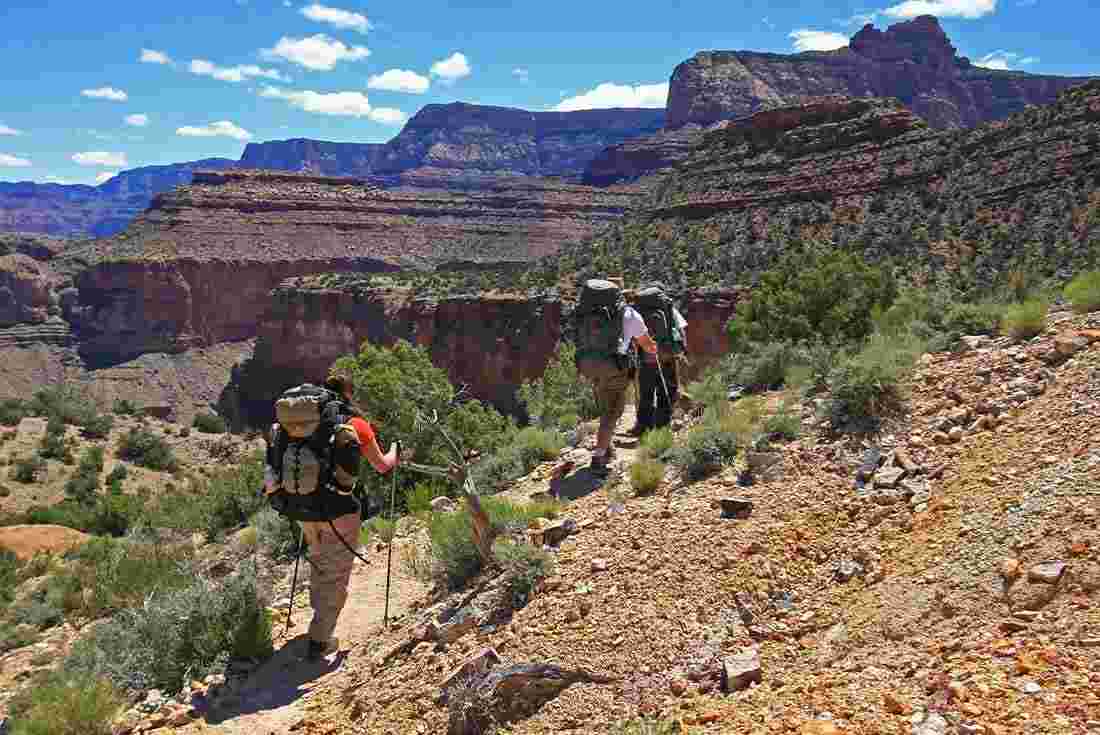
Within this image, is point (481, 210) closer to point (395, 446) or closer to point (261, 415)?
point (261, 415)

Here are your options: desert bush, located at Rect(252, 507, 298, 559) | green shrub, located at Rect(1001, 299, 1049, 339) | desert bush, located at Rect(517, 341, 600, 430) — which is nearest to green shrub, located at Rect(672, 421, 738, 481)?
green shrub, located at Rect(1001, 299, 1049, 339)

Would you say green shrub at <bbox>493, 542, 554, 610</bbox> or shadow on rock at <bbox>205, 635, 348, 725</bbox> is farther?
shadow on rock at <bbox>205, 635, 348, 725</bbox>

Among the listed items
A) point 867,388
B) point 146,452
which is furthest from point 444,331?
point 867,388

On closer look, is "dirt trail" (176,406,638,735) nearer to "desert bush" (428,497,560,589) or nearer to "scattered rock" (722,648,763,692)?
"desert bush" (428,497,560,589)

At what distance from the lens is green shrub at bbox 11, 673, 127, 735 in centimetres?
495

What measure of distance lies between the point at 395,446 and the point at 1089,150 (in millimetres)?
28699

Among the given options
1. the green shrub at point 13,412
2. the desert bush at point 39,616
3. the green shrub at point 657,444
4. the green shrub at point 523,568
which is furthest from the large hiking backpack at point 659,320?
the green shrub at point 13,412

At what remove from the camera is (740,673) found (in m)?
3.77

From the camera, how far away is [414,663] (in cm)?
496

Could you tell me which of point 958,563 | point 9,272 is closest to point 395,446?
point 958,563

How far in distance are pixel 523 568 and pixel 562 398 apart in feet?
31.7

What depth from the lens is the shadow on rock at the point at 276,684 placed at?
5230mm

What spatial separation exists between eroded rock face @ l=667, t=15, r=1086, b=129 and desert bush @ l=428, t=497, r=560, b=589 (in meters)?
113

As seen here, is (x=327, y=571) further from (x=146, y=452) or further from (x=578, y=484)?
(x=146, y=452)
